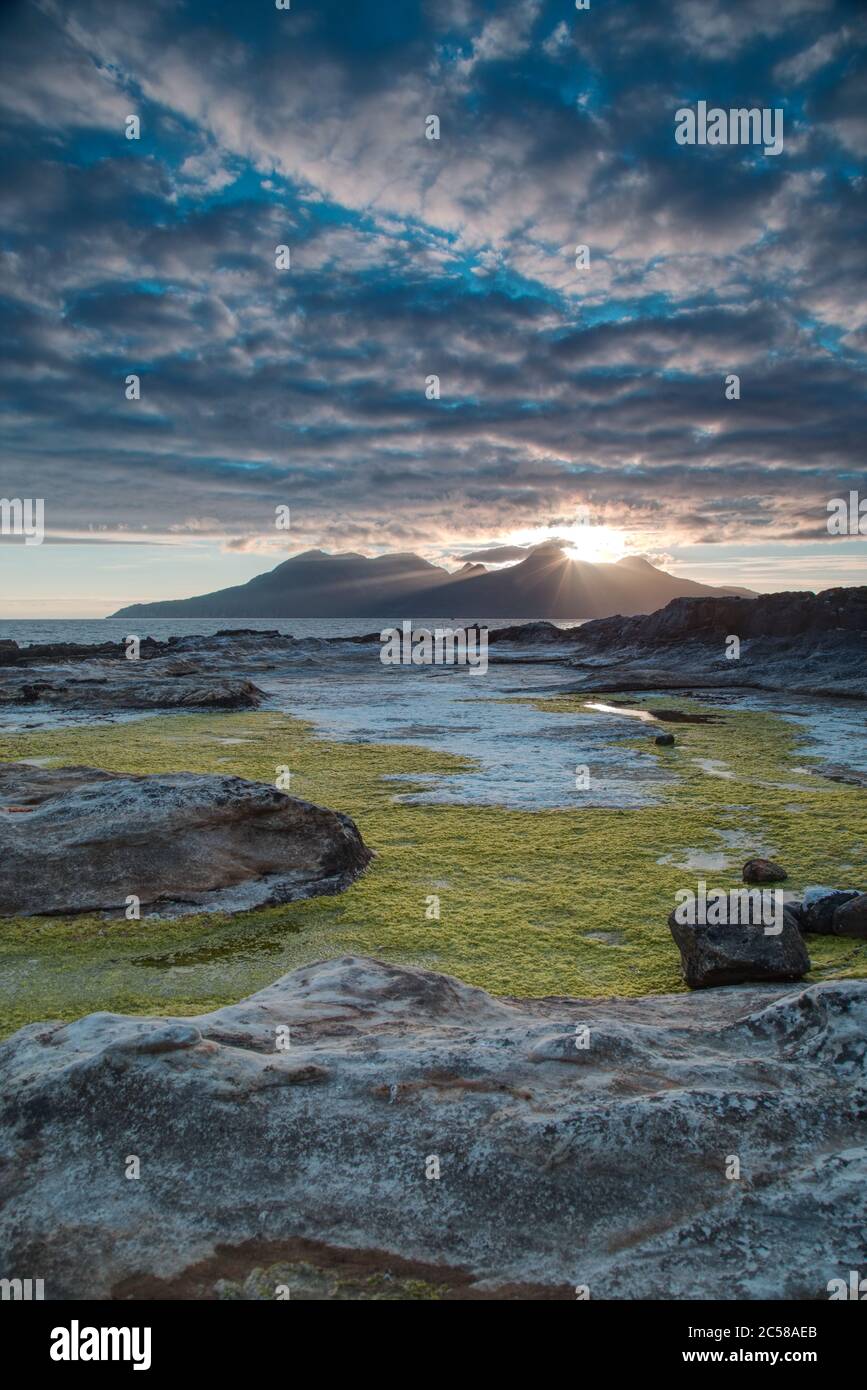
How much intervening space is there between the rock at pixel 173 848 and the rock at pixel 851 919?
13.6 ft

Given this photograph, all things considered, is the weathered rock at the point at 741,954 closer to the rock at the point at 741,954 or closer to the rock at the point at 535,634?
the rock at the point at 741,954

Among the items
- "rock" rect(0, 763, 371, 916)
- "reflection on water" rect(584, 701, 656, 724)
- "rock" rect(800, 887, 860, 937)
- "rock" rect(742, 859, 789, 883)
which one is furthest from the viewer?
"reflection on water" rect(584, 701, 656, 724)

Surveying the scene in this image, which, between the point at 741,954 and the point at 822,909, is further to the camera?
the point at 822,909

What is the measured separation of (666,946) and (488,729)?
1371cm

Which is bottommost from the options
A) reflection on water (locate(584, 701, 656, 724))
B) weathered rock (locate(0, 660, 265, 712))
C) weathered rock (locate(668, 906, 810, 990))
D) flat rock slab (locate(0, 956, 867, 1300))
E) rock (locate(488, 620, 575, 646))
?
weathered rock (locate(668, 906, 810, 990))

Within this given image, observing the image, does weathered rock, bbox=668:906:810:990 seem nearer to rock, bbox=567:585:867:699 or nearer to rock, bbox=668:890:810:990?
rock, bbox=668:890:810:990

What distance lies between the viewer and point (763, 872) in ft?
24.4

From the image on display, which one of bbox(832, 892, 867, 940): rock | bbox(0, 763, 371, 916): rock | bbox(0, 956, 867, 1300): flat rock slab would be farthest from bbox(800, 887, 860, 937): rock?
bbox(0, 763, 371, 916): rock

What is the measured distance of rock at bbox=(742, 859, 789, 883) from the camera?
→ 7.41 meters

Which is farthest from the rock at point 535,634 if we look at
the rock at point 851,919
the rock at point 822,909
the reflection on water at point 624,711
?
the rock at point 851,919

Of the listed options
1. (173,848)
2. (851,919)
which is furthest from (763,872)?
(173,848)

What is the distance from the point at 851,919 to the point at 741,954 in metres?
1.45

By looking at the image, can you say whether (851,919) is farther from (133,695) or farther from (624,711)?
(133,695)

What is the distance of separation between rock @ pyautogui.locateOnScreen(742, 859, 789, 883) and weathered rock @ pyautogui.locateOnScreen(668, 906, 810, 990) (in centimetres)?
223
